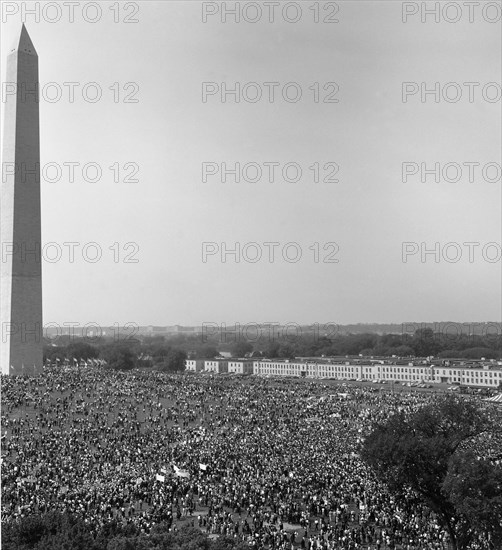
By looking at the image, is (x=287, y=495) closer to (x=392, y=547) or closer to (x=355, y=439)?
(x=392, y=547)

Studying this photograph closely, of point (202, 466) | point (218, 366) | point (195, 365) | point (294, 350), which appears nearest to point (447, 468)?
point (202, 466)

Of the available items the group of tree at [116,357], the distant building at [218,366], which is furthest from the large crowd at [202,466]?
the distant building at [218,366]

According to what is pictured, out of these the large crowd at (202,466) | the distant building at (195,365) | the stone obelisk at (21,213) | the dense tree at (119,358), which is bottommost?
the distant building at (195,365)

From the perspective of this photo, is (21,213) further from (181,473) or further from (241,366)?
(241,366)

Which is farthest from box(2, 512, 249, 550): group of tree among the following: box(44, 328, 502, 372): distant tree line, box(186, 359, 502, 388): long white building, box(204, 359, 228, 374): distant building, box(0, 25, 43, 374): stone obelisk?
box(204, 359, 228, 374): distant building

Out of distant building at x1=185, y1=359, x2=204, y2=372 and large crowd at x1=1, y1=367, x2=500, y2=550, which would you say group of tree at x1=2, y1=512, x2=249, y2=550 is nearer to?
large crowd at x1=1, y1=367, x2=500, y2=550

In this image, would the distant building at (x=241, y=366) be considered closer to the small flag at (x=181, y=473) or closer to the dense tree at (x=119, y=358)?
the dense tree at (x=119, y=358)

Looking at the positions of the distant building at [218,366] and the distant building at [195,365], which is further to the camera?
the distant building at [195,365]
